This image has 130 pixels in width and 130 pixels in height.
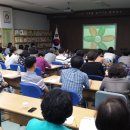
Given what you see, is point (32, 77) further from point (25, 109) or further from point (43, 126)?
point (43, 126)

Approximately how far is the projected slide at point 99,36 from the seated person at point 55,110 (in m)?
10.2

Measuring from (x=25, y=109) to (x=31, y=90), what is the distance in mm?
661

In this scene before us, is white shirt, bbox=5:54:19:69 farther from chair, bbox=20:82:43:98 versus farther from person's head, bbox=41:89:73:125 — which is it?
person's head, bbox=41:89:73:125

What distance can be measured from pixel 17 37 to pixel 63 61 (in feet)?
12.8

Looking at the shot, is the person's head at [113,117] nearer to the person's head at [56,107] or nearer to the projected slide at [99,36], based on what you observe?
the person's head at [56,107]

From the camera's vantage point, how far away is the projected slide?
36.9 feet

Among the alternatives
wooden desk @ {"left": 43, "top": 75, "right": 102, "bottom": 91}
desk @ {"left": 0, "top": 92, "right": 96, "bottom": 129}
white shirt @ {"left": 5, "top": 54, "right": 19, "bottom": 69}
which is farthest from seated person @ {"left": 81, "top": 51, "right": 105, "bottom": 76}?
white shirt @ {"left": 5, "top": 54, "right": 19, "bottom": 69}

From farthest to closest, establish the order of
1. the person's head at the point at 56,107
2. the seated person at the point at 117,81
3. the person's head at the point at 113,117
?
the seated person at the point at 117,81, the person's head at the point at 56,107, the person's head at the point at 113,117

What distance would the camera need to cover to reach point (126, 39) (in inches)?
432

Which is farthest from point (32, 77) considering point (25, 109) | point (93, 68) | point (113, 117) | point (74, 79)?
point (113, 117)

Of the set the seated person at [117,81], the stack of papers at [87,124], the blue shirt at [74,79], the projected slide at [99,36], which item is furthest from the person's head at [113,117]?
the projected slide at [99,36]

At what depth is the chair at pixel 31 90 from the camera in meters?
3.06

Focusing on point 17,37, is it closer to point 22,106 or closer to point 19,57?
point 19,57

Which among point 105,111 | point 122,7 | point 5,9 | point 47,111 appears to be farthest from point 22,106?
point 122,7
